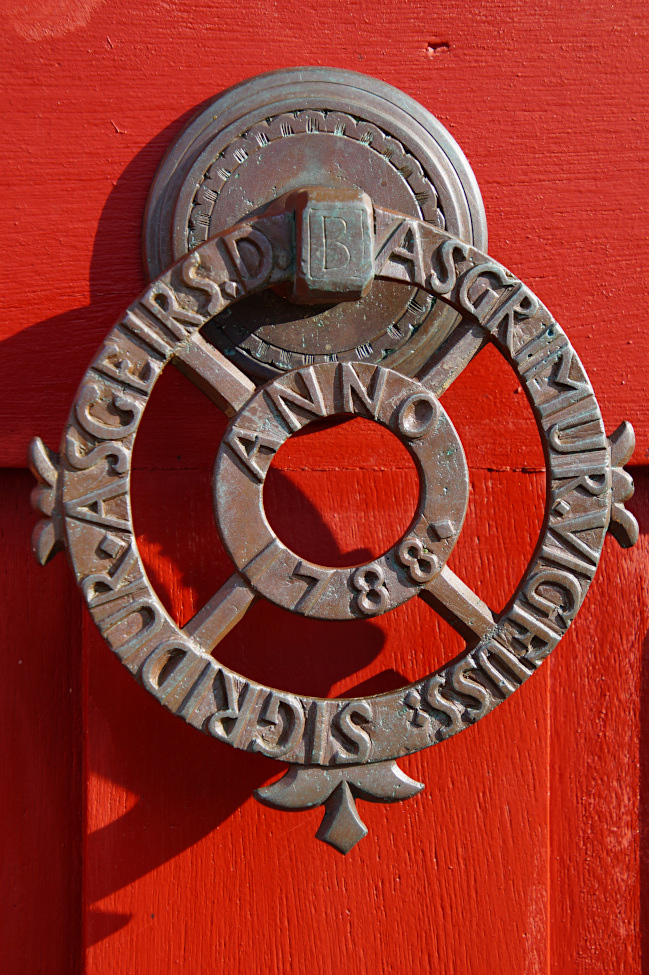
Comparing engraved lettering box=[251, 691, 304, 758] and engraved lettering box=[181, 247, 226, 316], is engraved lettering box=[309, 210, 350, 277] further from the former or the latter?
engraved lettering box=[251, 691, 304, 758]

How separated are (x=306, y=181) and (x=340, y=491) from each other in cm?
28

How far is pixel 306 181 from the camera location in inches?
27.6

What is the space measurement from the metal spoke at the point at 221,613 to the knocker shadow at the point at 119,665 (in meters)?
0.11

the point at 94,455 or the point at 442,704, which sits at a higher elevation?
the point at 94,455

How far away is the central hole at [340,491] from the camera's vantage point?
2.50 ft

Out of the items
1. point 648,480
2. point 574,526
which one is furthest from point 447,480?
point 648,480

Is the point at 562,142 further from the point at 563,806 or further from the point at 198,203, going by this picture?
the point at 563,806

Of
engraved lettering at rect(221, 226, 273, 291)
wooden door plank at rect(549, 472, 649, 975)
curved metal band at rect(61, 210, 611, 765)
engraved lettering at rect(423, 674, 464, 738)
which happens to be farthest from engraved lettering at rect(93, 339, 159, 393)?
wooden door plank at rect(549, 472, 649, 975)

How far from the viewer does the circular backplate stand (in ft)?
2.30

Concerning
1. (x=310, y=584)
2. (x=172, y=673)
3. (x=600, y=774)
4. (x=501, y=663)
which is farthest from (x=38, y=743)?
(x=600, y=774)

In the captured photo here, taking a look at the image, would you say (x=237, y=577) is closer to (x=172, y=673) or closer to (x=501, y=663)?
(x=172, y=673)

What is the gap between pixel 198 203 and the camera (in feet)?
2.31

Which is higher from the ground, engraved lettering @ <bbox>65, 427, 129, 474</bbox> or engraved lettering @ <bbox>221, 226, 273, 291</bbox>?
engraved lettering @ <bbox>221, 226, 273, 291</bbox>

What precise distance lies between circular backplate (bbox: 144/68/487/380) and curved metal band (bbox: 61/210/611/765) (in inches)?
2.8
